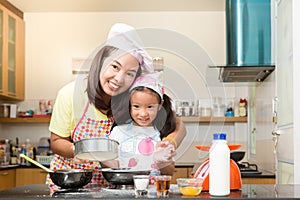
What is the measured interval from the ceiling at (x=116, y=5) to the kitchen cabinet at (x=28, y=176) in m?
1.60

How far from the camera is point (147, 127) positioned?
2039 mm

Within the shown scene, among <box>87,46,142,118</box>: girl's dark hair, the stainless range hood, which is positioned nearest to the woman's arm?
<box>87,46,142,118</box>: girl's dark hair

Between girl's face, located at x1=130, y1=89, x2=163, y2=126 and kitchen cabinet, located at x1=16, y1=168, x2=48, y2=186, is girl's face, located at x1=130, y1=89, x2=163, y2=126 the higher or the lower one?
the higher one

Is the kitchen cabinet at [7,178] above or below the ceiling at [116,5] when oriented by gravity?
→ below

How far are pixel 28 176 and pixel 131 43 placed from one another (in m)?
3.18

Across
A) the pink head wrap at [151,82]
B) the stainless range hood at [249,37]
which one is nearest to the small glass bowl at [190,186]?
the pink head wrap at [151,82]

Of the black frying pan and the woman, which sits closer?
the black frying pan

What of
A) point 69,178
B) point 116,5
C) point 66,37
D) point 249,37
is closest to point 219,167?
point 69,178

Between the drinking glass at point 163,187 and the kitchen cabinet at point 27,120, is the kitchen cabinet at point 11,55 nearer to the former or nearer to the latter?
the kitchen cabinet at point 27,120

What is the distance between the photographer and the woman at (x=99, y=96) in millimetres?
2006

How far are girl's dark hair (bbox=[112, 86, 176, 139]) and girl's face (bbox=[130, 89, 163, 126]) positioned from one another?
0.07 feet

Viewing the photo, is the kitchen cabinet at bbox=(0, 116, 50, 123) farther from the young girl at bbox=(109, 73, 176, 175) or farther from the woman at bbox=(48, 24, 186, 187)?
the young girl at bbox=(109, 73, 176, 175)

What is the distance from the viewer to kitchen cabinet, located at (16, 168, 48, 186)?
481 centimetres

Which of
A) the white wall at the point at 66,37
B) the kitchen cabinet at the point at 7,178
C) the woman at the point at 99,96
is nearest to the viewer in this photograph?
the woman at the point at 99,96
